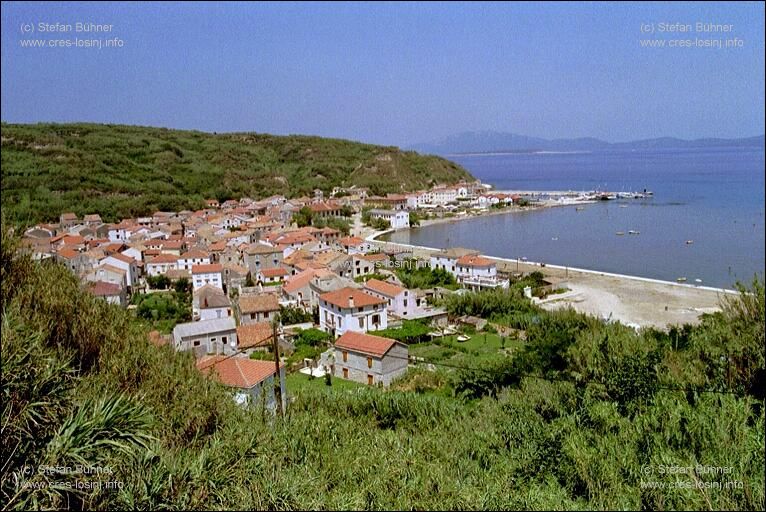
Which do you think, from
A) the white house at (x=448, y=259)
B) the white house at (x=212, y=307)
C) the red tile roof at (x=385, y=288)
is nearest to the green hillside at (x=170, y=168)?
the white house at (x=212, y=307)

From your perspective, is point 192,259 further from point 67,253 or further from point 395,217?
point 395,217

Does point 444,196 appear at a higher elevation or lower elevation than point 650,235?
higher

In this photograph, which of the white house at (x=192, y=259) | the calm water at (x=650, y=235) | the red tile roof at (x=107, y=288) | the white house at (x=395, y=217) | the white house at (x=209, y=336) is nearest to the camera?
the white house at (x=209, y=336)

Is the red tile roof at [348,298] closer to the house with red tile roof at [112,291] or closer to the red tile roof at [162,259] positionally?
the house with red tile roof at [112,291]

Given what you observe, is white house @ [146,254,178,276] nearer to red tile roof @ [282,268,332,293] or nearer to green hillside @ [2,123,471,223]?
red tile roof @ [282,268,332,293]

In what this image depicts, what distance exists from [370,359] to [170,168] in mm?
46493

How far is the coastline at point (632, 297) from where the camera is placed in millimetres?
16062

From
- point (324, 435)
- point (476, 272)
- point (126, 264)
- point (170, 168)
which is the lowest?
point (476, 272)

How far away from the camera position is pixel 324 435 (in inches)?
221

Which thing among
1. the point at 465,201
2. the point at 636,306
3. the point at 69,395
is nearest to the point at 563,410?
the point at 69,395

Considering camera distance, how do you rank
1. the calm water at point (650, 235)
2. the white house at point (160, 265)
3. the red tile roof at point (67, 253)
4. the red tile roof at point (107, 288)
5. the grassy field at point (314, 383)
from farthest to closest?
the white house at point (160, 265)
the red tile roof at point (67, 253)
the calm water at point (650, 235)
the red tile roof at point (107, 288)
the grassy field at point (314, 383)

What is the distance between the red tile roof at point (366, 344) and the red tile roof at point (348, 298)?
1972 mm

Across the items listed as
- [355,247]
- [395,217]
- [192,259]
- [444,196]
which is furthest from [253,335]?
[444,196]

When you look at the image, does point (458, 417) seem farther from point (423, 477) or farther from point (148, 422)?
point (148, 422)
